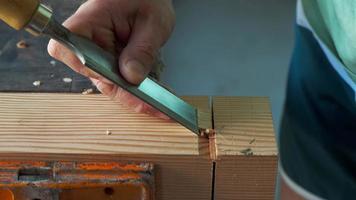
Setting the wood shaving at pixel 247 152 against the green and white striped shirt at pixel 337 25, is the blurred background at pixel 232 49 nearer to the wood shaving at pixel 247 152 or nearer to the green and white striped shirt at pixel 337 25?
the green and white striped shirt at pixel 337 25

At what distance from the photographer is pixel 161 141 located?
638 mm

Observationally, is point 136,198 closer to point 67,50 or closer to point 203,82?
point 67,50

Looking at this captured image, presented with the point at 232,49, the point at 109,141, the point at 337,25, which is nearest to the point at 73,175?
the point at 109,141

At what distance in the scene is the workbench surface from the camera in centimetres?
75

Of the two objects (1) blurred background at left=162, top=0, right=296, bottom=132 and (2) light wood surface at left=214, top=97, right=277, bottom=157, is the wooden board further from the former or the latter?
(1) blurred background at left=162, top=0, right=296, bottom=132

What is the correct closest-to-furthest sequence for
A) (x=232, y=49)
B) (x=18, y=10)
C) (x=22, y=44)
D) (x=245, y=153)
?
(x=18, y=10), (x=245, y=153), (x=22, y=44), (x=232, y=49)

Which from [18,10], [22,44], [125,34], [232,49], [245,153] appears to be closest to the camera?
[18,10]

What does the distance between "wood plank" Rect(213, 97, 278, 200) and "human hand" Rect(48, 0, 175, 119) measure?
0.08m

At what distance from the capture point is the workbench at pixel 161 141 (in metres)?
0.63

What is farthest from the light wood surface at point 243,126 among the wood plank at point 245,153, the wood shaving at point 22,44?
the wood shaving at point 22,44

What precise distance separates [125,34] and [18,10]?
0.23m

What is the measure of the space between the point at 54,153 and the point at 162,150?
0.38 ft

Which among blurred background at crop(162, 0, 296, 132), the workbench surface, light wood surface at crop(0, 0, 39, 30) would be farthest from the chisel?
blurred background at crop(162, 0, 296, 132)

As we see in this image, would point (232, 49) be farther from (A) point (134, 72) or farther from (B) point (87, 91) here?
(A) point (134, 72)
